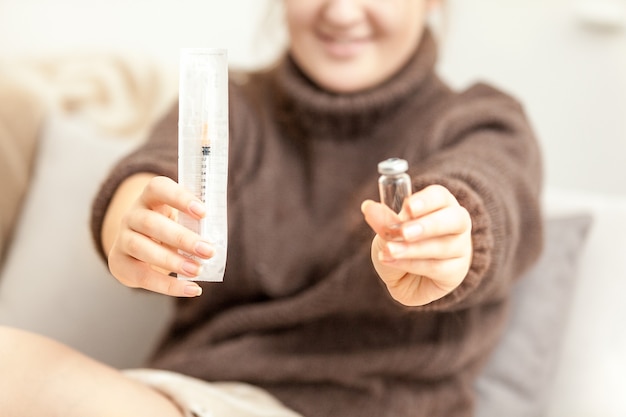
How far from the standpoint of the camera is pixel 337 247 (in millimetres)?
800

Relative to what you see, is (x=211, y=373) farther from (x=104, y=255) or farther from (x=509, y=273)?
(x=509, y=273)

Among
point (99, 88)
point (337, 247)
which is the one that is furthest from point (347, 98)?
point (99, 88)

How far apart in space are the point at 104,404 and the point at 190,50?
28cm

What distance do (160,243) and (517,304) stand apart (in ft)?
1.57

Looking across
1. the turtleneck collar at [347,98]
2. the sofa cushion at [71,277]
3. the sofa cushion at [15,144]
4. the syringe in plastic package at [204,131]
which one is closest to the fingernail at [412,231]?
the syringe in plastic package at [204,131]

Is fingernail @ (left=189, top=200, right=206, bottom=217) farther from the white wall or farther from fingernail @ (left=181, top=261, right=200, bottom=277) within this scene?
the white wall

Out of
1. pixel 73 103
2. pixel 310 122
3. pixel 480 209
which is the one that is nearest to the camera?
pixel 480 209

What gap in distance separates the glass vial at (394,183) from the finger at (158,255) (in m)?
0.13

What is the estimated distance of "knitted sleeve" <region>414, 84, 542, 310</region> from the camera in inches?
23.7

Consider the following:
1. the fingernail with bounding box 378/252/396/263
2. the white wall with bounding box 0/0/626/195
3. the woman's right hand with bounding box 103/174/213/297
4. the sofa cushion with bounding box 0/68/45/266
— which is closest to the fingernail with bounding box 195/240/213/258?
the woman's right hand with bounding box 103/174/213/297

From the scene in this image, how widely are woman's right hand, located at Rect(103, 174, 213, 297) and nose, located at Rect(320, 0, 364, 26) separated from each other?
34 centimetres

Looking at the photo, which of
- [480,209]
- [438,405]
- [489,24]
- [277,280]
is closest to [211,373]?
[277,280]

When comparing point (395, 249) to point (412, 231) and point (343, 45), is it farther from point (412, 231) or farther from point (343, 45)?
point (343, 45)

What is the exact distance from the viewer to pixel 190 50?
19.4 inches
